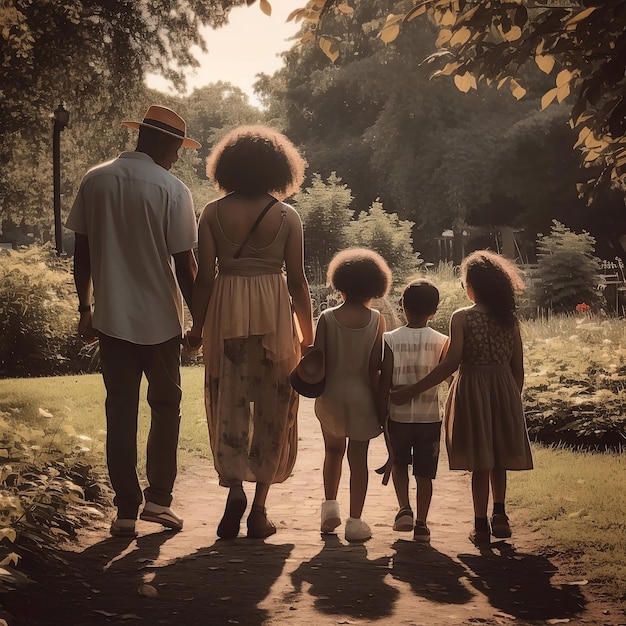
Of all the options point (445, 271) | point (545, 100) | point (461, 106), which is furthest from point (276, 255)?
point (461, 106)

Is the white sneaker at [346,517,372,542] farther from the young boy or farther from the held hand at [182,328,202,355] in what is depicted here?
the held hand at [182,328,202,355]

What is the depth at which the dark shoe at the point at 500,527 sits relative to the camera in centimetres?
516

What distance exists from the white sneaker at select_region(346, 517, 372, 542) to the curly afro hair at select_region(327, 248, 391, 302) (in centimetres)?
118

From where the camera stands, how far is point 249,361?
5238 millimetres

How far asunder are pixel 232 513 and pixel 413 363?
125cm

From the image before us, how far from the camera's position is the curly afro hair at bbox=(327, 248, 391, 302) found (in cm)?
527

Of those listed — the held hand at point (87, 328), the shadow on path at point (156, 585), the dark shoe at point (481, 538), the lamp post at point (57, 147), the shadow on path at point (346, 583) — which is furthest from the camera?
the lamp post at point (57, 147)

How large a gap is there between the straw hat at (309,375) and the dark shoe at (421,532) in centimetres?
87

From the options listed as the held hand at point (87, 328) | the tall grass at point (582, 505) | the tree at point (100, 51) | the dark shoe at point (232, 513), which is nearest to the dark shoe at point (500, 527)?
the tall grass at point (582, 505)

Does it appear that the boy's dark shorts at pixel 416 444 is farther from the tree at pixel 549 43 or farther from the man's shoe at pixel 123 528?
the tree at pixel 549 43

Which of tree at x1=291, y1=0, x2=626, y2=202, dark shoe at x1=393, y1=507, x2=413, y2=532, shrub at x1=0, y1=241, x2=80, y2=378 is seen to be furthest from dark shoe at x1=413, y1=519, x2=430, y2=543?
shrub at x1=0, y1=241, x2=80, y2=378

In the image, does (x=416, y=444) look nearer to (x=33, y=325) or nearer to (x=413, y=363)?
(x=413, y=363)

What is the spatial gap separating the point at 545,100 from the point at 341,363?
5.62 ft

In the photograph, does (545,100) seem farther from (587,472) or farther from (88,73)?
(88,73)
